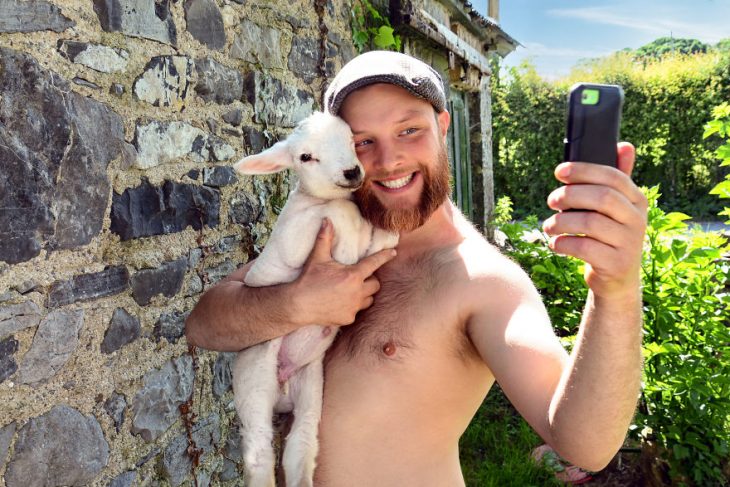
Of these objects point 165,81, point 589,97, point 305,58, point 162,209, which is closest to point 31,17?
point 165,81

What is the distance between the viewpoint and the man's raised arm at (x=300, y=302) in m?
1.89

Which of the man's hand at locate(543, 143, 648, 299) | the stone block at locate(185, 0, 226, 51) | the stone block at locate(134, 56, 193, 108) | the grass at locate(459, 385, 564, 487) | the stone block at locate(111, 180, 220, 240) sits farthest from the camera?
the grass at locate(459, 385, 564, 487)

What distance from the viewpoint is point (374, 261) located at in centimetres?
201

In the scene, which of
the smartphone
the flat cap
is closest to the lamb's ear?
the flat cap

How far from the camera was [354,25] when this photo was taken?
4.07 m

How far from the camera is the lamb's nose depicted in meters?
1.96

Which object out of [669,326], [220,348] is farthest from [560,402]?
[669,326]

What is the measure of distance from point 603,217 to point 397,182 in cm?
102

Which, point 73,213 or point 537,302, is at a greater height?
point 73,213

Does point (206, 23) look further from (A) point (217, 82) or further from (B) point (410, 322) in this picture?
(B) point (410, 322)

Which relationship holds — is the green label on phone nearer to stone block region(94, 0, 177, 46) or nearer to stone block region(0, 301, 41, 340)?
stone block region(0, 301, 41, 340)

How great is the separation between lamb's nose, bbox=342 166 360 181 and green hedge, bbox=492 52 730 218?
13775 millimetres

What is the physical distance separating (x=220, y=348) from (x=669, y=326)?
2611 mm

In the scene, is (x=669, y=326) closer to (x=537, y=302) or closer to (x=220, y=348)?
(x=537, y=302)
